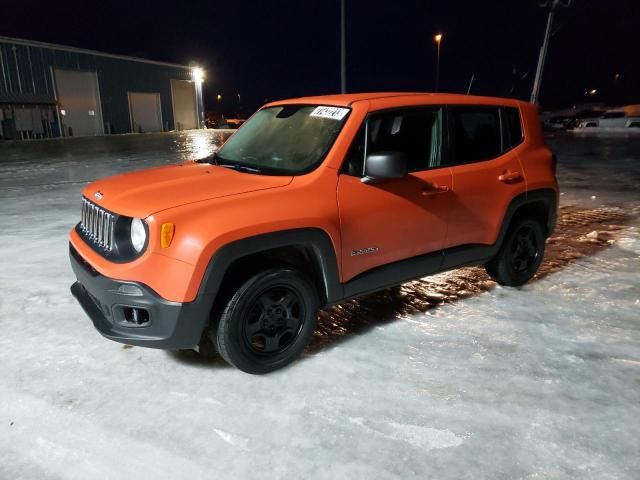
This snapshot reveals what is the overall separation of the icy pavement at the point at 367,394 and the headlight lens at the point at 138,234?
2.98ft

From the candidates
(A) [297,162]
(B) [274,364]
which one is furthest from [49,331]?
(A) [297,162]

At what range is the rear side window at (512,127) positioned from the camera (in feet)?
13.9

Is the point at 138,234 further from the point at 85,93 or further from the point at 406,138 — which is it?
the point at 85,93

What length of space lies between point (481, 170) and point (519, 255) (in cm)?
115

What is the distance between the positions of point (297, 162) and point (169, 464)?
6.51 ft

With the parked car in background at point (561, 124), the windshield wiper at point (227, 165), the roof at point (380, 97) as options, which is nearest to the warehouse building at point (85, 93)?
the parked car in background at point (561, 124)

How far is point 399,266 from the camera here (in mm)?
3555

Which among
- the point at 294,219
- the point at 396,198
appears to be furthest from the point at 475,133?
the point at 294,219

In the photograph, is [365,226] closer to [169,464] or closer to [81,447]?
[169,464]

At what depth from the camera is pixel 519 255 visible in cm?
461

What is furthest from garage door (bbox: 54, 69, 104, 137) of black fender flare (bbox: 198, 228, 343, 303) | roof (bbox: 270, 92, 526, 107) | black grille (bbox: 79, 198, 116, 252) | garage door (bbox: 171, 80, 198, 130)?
black fender flare (bbox: 198, 228, 343, 303)

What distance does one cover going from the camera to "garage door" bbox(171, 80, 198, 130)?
4403 centimetres

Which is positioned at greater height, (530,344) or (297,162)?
(297,162)

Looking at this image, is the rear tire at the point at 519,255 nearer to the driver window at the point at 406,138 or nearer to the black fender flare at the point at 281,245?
the driver window at the point at 406,138
